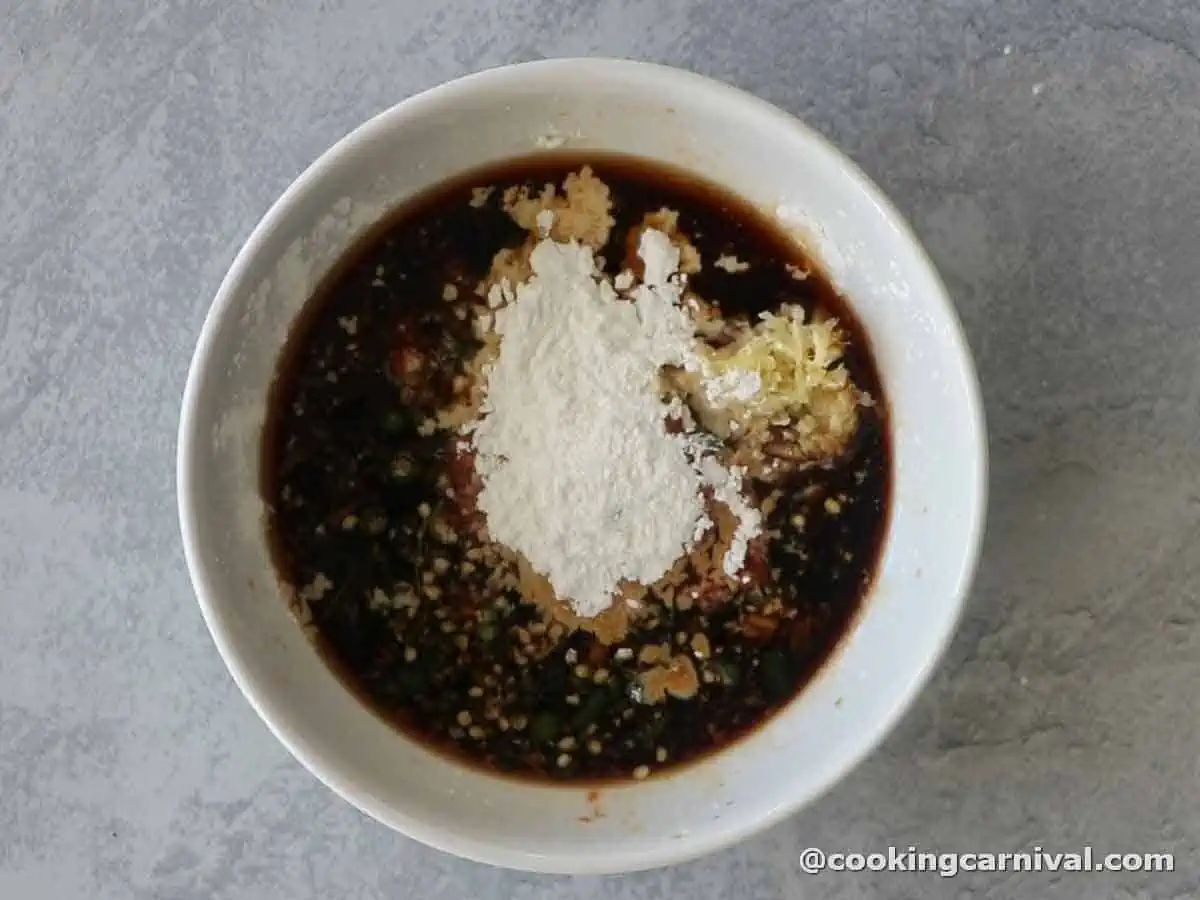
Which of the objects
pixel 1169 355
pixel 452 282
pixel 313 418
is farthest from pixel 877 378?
pixel 313 418

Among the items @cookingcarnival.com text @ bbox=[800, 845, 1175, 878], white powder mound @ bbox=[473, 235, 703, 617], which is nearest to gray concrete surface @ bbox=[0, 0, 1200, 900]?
@cookingcarnival.com text @ bbox=[800, 845, 1175, 878]

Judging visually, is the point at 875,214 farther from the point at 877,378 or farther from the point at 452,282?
the point at 452,282

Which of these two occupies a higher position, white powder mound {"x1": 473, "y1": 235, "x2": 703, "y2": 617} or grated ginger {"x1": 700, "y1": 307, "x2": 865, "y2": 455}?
grated ginger {"x1": 700, "y1": 307, "x2": 865, "y2": 455}

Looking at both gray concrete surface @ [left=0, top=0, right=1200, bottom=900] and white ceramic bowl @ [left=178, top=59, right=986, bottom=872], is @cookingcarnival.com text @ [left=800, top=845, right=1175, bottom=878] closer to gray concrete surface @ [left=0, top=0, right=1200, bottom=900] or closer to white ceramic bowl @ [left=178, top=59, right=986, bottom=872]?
gray concrete surface @ [left=0, top=0, right=1200, bottom=900]

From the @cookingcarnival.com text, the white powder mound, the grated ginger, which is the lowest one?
the @cookingcarnival.com text

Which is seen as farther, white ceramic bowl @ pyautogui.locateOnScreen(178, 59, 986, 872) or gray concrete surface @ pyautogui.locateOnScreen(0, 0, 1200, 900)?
gray concrete surface @ pyautogui.locateOnScreen(0, 0, 1200, 900)

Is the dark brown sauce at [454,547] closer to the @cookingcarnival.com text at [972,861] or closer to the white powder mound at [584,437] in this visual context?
the white powder mound at [584,437]

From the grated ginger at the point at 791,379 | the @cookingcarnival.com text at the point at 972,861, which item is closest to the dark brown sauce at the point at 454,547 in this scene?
the grated ginger at the point at 791,379
